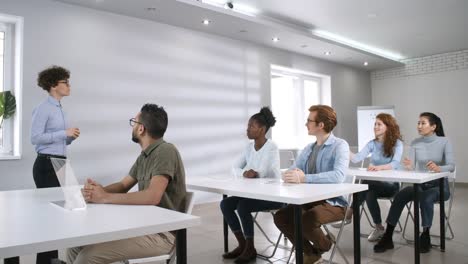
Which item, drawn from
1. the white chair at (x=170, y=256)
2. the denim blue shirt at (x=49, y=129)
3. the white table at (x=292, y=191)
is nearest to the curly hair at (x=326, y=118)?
the white table at (x=292, y=191)

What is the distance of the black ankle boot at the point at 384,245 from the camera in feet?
10.9

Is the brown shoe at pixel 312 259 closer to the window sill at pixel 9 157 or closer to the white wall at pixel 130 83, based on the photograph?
the white wall at pixel 130 83

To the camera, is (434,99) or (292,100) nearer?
(292,100)

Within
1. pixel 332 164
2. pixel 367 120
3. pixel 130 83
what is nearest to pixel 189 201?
pixel 332 164

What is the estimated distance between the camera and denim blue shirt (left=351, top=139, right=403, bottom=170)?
3612 mm

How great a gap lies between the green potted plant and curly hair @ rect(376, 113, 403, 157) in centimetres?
388

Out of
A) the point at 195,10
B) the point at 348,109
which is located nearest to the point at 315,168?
the point at 195,10

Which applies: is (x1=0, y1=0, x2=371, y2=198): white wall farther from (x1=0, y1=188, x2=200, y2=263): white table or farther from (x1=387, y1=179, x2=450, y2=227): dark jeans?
(x1=387, y1=179, x2=450, y2=227): dark jeans

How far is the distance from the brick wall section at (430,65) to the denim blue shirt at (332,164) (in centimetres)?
698

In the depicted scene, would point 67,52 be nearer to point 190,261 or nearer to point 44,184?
point 44,184

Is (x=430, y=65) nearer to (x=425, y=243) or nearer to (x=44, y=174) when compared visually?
(x=425, y=243)

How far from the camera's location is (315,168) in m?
2.70

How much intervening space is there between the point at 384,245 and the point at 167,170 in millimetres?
2434

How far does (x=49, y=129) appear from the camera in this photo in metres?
2.88
